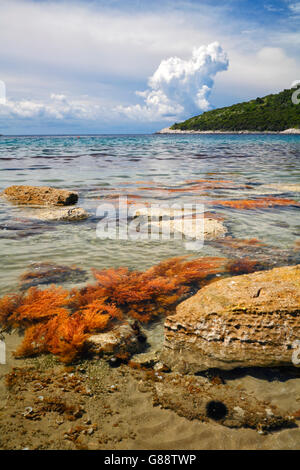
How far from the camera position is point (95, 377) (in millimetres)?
3504

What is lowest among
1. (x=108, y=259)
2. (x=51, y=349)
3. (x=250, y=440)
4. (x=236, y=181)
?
(x=250, y=440)

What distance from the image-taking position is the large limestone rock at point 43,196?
1194 centimetres

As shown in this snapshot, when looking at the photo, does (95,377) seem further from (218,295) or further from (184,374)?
(218,295)

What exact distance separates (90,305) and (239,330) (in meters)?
2.41

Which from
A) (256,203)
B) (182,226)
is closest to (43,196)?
(182,226)

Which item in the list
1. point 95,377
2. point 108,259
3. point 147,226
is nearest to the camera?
point 95,377

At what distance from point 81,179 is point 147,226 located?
11559 mm

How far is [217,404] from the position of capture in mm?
3164

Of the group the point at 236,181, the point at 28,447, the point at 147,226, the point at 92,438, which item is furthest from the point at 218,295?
the point at 236,181

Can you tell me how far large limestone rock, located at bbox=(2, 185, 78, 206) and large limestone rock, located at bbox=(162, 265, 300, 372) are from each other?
9313 millimetres

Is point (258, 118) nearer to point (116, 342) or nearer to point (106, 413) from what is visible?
point (116, 342)

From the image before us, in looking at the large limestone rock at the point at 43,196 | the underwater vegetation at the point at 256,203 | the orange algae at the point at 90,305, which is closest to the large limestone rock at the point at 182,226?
the orange algae at the point at 90,305

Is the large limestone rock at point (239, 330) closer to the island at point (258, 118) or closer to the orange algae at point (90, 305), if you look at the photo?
the orange algae at point (90, 305)
